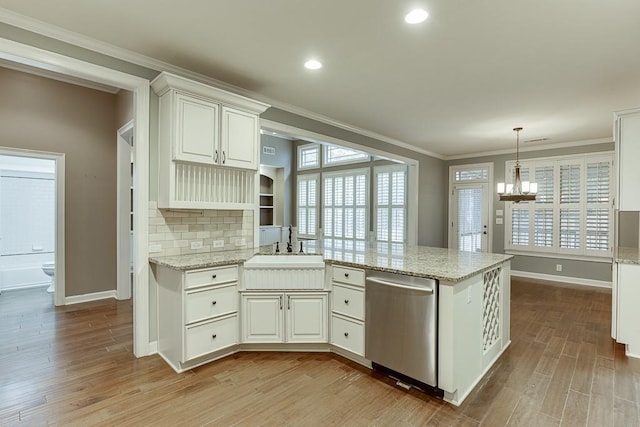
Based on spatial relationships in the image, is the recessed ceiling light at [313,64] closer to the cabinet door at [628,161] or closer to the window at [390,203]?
the cabinet door at [628,161]

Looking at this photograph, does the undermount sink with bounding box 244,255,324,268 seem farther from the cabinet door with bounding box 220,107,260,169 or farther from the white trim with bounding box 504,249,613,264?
the white trim with bounding box 504,249,613,264

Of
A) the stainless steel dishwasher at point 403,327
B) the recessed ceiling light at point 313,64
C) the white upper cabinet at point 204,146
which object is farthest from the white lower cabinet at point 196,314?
the recessed ceiling light at point 313,64

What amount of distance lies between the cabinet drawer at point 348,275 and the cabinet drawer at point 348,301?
6cm

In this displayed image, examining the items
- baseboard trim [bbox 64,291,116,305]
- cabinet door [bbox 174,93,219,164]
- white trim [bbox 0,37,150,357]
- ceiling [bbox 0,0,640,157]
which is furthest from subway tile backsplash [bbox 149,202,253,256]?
baseboard trim [bbox 64,291,116,305]

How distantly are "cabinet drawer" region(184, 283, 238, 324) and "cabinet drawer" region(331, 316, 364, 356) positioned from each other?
906mm

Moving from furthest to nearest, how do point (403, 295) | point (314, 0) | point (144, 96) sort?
point (144, 96) < point (403, 295) < point (314, 0)

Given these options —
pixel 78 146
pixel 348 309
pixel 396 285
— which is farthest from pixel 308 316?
pixel 78 146

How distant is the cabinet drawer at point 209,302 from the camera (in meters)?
2.62

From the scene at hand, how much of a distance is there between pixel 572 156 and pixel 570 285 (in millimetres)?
2365

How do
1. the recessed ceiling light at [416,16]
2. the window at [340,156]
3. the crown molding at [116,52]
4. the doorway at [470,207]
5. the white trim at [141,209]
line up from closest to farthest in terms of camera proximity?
the recessed ceiling light at [416,16]
the crown molding at [116,52]
the white trim at [141,209]
the doorway at [470,207]
the window at [340,156]

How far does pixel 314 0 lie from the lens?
81.9 inches

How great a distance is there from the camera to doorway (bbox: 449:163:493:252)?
278 inches

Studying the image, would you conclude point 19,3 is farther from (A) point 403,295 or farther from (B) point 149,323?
(A) point 403,295

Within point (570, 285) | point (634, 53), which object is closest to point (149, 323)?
point (634, 53)
